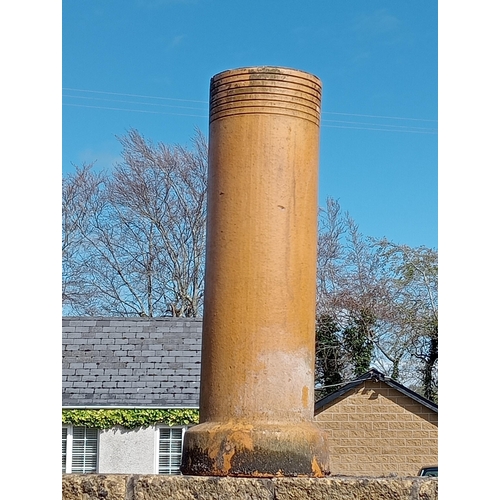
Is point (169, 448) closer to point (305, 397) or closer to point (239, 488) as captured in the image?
point (305, 397)

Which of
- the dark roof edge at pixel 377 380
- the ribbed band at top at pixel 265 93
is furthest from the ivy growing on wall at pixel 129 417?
the ribbed band at top at pixel 265 93

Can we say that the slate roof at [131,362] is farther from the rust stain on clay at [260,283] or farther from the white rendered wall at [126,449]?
the rust stain on clay at [260,283]

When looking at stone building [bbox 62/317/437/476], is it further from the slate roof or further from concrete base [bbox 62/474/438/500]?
concrete base [bbox 62/474/438/500]

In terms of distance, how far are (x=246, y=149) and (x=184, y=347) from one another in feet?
40.2

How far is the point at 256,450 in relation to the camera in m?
3.54

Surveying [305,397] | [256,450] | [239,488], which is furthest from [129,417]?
[239,488]

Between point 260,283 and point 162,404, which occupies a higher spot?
point 260,283

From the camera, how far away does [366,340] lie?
78.2 feet

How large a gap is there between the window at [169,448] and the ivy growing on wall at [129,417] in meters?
0.21

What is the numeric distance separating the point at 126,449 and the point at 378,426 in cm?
478

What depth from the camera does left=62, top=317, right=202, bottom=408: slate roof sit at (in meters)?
14.9

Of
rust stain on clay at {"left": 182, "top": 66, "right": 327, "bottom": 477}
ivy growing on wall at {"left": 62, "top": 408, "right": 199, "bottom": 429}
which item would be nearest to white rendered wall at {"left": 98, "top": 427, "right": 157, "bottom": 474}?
ivy growing on wall at {"left": 62, "top": 408, "right": 199, "bottom": 429}

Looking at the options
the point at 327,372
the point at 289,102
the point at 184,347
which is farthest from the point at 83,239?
the point at 289,102

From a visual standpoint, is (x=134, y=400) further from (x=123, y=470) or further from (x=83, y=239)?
(x=83, y=239)
